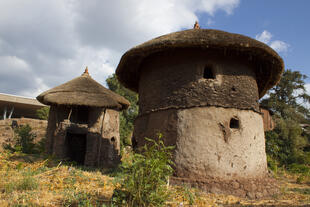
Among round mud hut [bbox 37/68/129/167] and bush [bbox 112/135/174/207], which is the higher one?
round mud hut [bbox 37/68/129/167]

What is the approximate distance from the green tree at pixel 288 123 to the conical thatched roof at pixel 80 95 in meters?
10.2

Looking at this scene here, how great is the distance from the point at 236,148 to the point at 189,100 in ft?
5.60

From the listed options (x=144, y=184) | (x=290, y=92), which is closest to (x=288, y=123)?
(x=290, y=92)

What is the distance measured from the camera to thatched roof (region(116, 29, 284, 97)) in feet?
20.5

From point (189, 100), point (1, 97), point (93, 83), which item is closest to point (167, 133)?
point (189, 100)

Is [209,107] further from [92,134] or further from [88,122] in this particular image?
[88,122]

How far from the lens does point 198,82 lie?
655cm

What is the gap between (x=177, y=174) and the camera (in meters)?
6.00

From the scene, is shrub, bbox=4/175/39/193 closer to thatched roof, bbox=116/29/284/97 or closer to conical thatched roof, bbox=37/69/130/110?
thatched roof, bbox=116/29/284/97

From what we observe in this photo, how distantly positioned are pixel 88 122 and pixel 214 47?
24.6 ft

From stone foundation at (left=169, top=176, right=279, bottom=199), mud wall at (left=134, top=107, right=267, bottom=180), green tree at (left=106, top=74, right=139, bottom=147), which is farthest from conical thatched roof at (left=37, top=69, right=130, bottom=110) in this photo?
green tree at (left=106, top=74, right=139, bottom=147)

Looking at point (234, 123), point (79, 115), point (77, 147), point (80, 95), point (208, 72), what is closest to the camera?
point (234, 123)

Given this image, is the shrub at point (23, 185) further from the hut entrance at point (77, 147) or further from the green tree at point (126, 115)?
the green tree at point (126, 115)

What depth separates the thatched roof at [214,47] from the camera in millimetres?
6246
